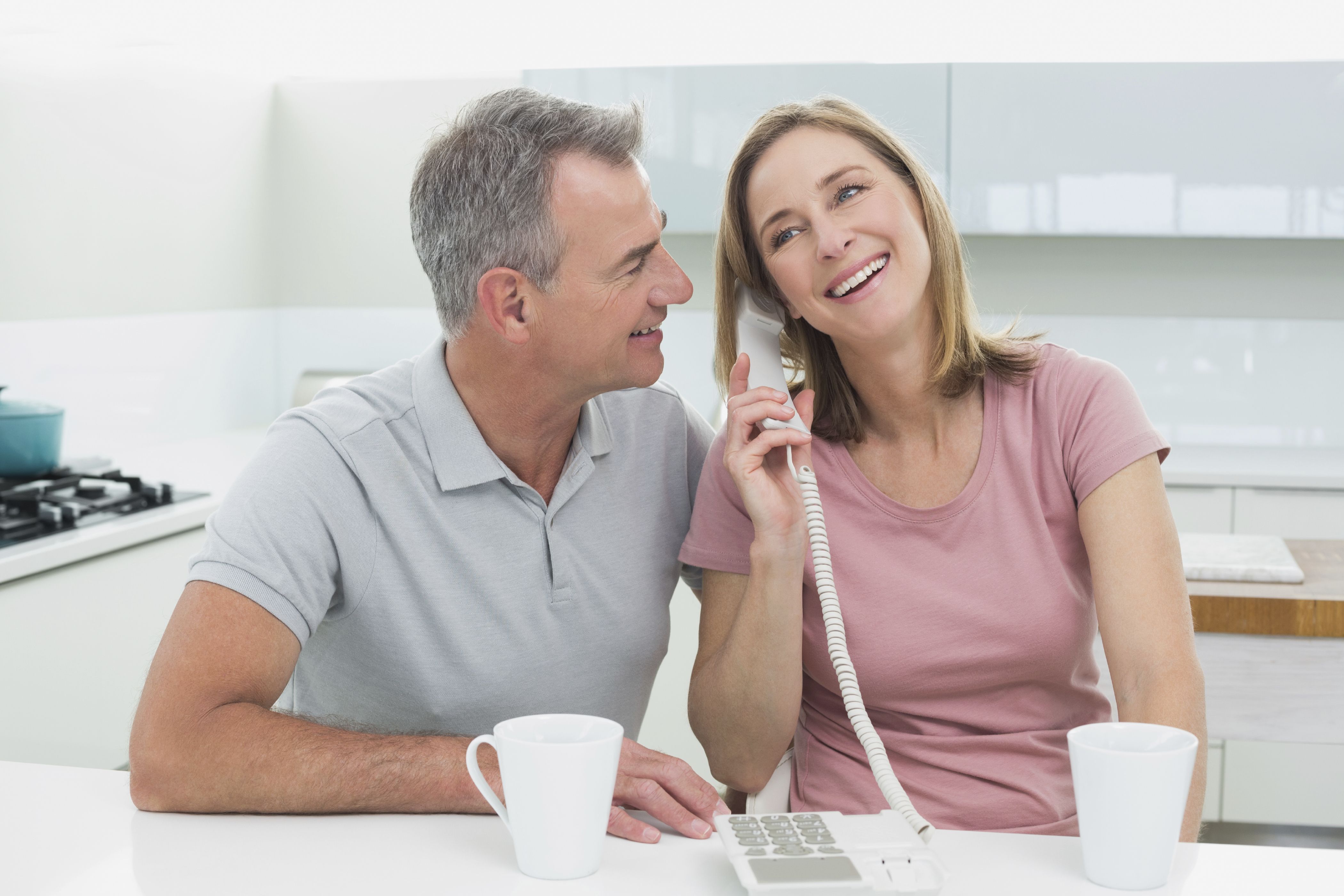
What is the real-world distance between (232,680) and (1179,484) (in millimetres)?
2544

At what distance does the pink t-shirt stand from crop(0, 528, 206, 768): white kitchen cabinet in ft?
3.90

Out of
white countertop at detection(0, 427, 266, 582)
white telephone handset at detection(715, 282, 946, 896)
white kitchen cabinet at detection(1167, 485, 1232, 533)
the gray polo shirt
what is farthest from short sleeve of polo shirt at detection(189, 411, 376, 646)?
white kitchen cabinet at detection(1167, 485, 1232, 533)

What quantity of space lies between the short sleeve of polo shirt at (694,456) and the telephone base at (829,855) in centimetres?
61

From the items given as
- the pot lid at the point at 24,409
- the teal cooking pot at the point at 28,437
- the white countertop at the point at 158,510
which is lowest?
the white countertop at the point at 158,510

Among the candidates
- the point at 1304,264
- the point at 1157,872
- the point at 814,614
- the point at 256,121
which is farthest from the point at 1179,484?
the point at 256,121

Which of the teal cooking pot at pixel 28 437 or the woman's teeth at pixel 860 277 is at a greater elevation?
the woman's teeth at pixel 860 277

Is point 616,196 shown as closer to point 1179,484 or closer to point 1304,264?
point 1179,484

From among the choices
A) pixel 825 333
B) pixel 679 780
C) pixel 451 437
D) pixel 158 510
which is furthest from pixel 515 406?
pixel 158 510

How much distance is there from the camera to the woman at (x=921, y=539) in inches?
49.9

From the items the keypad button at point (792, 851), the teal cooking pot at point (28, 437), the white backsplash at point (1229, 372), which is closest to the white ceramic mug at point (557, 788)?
the keypad button at point (792, 851)

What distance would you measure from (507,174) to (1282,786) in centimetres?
230

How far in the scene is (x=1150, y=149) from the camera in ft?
10.4

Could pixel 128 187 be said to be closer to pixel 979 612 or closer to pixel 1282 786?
pixel 979 612

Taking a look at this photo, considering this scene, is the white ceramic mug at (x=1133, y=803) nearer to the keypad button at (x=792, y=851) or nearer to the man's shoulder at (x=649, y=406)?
the keypad button at (x=792, y=851)
